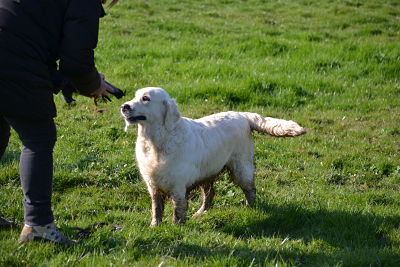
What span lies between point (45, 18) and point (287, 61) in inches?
312

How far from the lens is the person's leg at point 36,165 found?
12.7 ft

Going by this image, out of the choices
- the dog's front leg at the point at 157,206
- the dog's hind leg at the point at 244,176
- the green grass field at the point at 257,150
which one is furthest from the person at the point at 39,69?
the dog's hind leg at the point at 244,176

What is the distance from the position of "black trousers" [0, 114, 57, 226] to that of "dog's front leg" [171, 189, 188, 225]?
145cm

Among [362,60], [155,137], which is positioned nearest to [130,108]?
[155,137]

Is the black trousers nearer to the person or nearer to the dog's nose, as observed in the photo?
the person

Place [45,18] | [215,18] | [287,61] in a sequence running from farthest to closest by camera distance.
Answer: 1. [215,18]
2. [287,61]
3. [45,18]

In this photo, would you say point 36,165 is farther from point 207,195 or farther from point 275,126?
point 275,126

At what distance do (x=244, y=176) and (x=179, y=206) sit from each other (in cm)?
100

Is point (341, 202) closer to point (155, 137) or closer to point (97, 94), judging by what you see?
point (155, 137)

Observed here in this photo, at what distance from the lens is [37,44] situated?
377 cm

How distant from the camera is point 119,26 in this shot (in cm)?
1408

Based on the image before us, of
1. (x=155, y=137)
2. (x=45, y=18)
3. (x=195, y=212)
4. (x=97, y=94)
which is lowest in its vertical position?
(x=195, y=212)

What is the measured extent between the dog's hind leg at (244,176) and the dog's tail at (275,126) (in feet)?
1.36

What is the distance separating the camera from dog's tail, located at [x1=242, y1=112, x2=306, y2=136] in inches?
229
